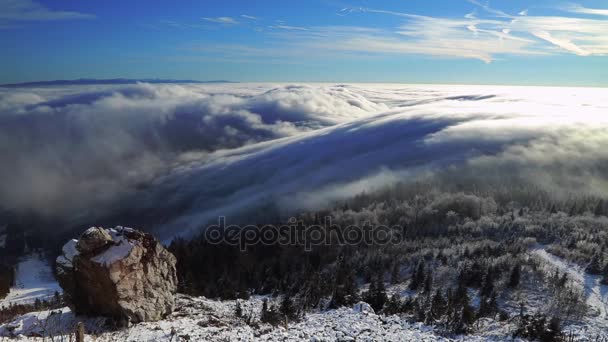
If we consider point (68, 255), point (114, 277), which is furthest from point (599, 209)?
point (68, 255)

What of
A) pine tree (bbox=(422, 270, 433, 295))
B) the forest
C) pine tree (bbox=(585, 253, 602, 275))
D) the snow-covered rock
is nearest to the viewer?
the snow-covered rock

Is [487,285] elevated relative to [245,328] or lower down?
lower down

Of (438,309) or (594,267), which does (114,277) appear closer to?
(438,309)

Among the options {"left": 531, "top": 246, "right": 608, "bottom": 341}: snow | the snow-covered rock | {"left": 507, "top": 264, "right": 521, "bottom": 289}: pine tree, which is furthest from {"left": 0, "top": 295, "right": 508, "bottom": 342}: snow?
{"left": 507, "top": 264, "right": 521, "bottom": 289}: pine tree

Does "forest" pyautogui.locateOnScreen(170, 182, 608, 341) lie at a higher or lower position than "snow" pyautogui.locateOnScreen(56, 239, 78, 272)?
lower

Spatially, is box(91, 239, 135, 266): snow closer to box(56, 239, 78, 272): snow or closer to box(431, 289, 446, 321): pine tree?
box(56, 239, 78, 272): snow

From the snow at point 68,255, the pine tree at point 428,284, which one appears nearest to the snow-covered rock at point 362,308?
the pine tree at point 428,284

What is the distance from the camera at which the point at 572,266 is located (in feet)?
187

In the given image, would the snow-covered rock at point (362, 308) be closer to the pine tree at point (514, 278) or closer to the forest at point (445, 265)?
the forest at point (445, 265)

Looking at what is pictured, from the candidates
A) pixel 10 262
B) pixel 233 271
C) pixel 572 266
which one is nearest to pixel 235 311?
pixel 233 271

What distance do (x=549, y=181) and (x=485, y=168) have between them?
80.1 ft

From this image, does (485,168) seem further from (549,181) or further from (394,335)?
(394,335)

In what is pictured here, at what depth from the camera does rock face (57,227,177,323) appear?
24.5 m

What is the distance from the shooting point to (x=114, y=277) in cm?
2473
